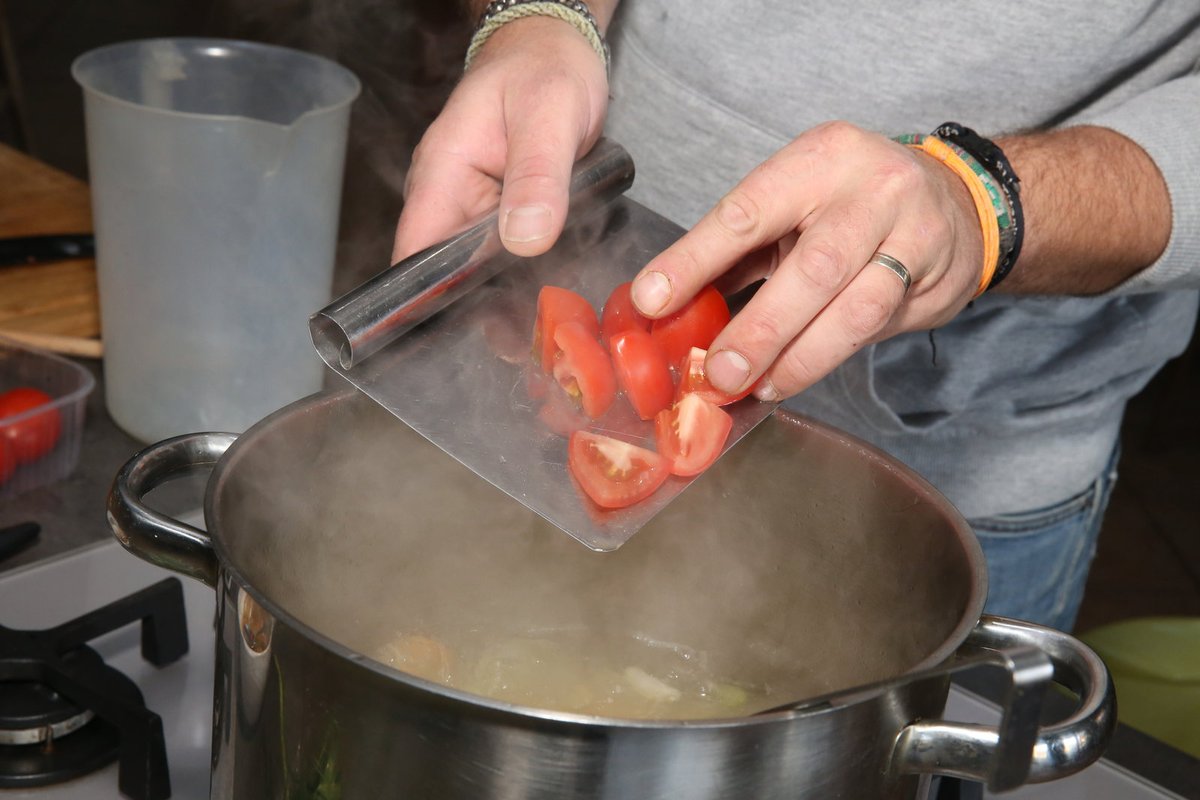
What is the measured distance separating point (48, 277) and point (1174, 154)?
121 centimetres

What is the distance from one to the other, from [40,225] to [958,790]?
130 cm

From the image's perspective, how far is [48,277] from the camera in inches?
56.5

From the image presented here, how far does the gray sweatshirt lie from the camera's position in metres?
1.03

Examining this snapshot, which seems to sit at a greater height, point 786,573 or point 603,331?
point 603,331

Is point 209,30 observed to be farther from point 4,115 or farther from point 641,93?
point 641,93

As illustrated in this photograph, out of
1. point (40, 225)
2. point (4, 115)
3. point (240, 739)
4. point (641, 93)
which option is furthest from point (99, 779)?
point (4, 115)

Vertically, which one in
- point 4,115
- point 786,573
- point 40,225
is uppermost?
point 786,573

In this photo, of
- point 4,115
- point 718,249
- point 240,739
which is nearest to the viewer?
point 240,739

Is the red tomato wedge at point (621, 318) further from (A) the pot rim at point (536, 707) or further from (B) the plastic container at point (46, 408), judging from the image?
(B) the plastic container at point (46, 408)

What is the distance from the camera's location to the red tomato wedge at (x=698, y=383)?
745 millimetres

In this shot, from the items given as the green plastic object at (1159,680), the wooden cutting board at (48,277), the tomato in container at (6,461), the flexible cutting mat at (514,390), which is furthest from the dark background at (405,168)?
the green plastic object at (1159,680)

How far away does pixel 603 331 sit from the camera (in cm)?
80

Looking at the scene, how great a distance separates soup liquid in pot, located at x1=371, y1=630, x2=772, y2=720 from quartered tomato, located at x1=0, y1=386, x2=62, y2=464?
0.50 metres

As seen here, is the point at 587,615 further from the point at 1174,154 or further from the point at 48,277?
the point at 48,277
